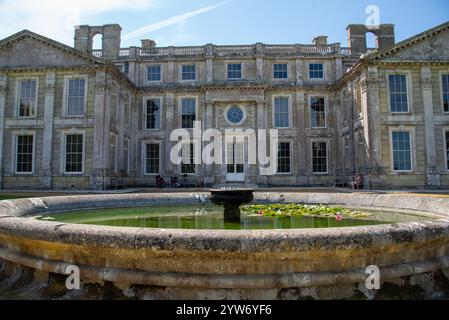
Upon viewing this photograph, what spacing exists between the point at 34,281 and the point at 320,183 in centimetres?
2452

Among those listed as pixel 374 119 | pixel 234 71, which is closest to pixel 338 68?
pixel 374 119

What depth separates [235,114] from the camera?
2675 cm

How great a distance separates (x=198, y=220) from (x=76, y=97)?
19437 mm

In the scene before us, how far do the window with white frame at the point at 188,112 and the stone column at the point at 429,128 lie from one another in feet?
54.2

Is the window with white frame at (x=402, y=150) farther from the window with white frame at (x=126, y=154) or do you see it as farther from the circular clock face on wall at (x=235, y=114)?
the window with white frame at (x=126, y=154)

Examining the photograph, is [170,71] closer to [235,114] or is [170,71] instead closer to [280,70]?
[235,114]

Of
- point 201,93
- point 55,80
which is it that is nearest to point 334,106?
point 201,93

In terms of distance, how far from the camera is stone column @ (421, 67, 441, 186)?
68.8 ft

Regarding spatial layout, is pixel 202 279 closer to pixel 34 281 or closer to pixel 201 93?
pixel 34 281

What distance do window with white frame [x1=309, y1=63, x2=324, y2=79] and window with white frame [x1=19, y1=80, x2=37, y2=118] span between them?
826 inches

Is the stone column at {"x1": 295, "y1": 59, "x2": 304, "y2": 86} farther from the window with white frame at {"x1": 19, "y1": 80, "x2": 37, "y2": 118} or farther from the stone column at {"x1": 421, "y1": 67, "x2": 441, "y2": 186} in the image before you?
the window with white frame at {"x1": 19, "y1": 80, "x2": 37, "y2": 118}

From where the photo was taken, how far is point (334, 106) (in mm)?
26828

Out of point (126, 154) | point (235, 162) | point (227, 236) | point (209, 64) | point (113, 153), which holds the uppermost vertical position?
point (209, 64)

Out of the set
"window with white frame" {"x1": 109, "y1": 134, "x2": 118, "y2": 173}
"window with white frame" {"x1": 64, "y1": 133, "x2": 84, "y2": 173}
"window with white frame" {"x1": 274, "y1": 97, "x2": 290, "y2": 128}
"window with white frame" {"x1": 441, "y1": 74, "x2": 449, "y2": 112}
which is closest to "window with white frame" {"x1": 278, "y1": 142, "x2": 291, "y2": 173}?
"window with white frame" {"x1": 274, "y1": 97, "x2": 290, "y2": 128}
